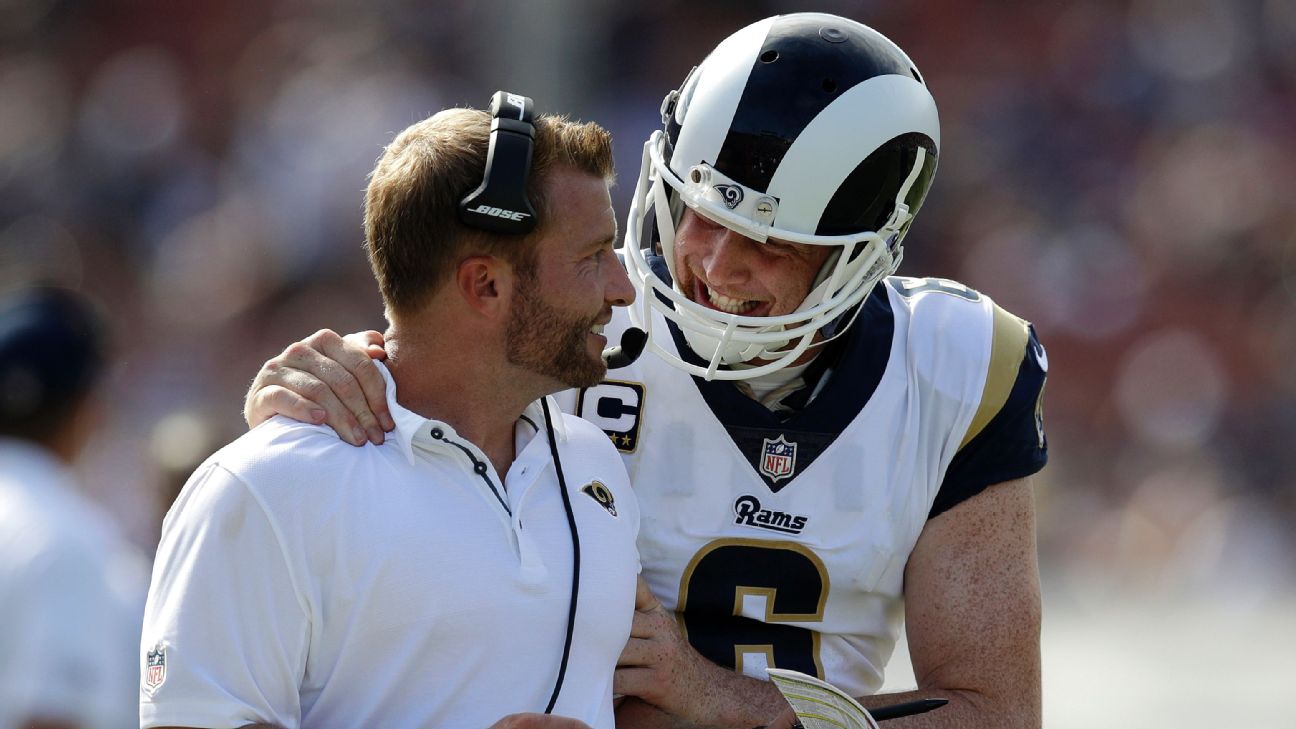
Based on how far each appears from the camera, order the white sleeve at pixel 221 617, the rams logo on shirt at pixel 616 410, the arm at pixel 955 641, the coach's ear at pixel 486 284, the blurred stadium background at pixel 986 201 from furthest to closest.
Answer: the blurred stadium background at pixel 986 201, the rams logo on shirt at pixel 616 410, the arm at pixel 955 641, the coach's ear at pixel 486 284, the white sleeve at pixel 221 617

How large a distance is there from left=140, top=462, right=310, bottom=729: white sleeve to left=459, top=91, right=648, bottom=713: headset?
0.42m

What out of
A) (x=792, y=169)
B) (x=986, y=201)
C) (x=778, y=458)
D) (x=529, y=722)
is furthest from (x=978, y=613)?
(x=986, y=201)

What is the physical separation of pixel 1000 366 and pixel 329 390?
4.06 feet

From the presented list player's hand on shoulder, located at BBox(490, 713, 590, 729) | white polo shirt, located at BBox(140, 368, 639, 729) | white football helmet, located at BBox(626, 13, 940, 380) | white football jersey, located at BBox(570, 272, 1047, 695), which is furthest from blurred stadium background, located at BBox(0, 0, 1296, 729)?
player's hand on shoulder, located at BBox(490, 713, 590, 729)

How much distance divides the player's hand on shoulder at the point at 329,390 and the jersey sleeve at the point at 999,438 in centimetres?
105

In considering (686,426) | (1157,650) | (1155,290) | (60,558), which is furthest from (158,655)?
(1155,290)

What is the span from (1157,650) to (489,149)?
532 cm

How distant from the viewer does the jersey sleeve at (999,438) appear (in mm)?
2803

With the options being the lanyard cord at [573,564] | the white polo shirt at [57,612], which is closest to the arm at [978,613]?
the lanyard cord at [573,564]

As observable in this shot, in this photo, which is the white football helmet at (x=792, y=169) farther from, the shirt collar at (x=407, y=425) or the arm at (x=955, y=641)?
the shirt collar at (x=407, y=425)

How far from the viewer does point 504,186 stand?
2.34m

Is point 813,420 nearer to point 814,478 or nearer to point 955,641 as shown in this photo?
point 814,478

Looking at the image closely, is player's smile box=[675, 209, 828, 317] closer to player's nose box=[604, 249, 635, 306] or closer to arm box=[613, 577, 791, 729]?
player's nose box=[604, 249, 635, 306]

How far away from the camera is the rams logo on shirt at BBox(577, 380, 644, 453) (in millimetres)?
2861
